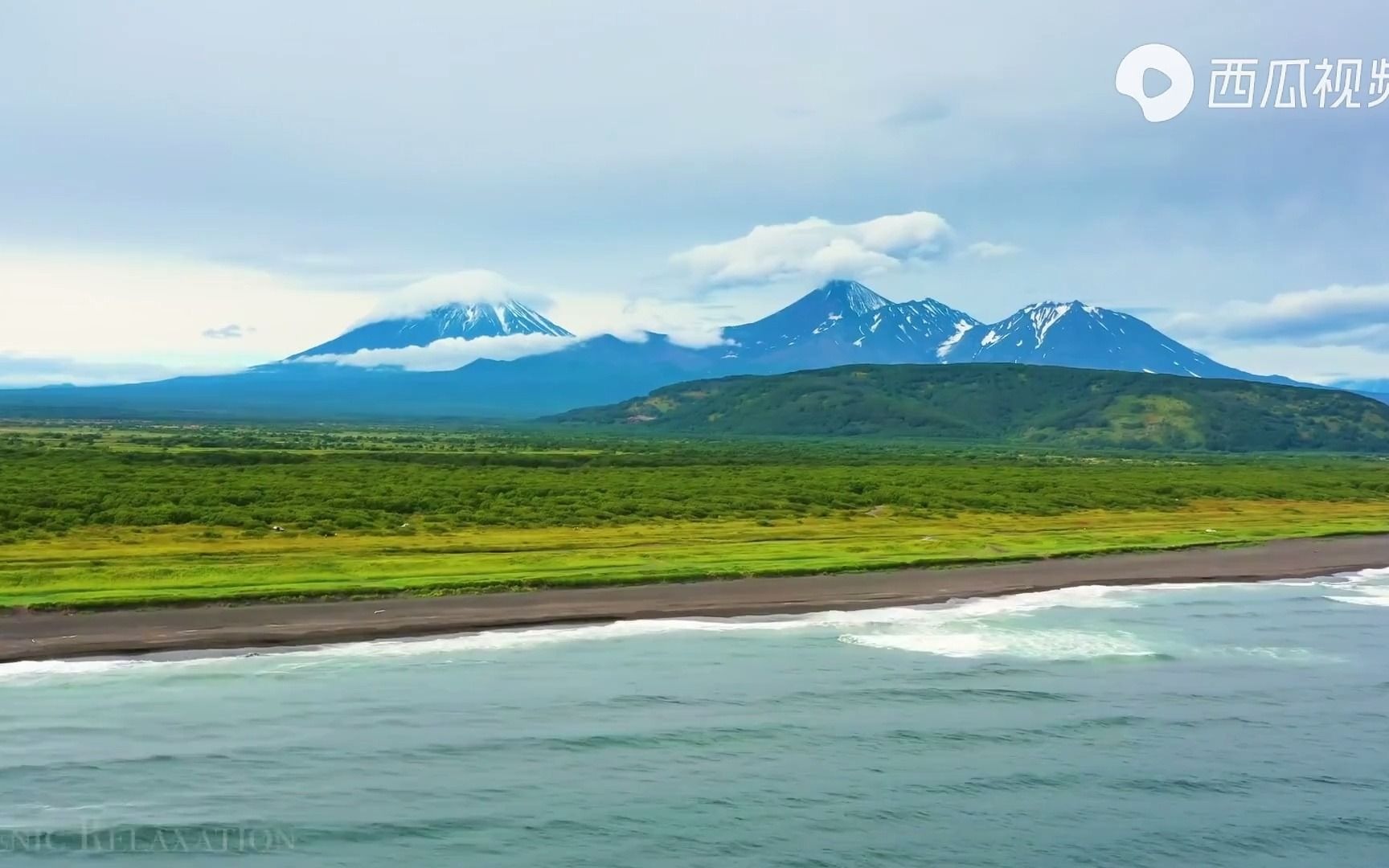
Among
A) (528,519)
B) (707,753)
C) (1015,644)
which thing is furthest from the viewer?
(528,519)

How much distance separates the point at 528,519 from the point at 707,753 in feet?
119

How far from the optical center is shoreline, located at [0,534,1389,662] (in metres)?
31.5

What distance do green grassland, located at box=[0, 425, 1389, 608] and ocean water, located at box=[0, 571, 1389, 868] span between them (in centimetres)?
982

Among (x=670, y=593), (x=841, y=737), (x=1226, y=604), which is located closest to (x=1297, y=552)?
(x=1226, y=604)

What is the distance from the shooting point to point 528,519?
193ft

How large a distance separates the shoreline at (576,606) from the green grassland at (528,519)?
4.28 ft

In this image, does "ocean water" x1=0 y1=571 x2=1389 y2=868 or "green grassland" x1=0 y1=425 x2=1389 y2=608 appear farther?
"green grassland" x1=0 y1=425 x2=1389 y2=608

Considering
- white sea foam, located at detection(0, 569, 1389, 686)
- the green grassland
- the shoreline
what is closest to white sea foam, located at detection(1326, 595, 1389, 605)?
white sea foam, located at detection(0, 569, 1389, 686)

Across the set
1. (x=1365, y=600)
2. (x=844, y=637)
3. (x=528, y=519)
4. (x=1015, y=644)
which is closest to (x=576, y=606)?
(x=844, y=637)

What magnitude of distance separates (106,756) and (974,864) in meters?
16.1

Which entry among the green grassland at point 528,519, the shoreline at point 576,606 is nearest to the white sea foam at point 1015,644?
the shoreline at point 576,606

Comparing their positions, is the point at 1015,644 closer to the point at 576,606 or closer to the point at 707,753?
the point at 576,606

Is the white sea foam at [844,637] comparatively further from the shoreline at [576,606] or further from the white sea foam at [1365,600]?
the shoreline at [576,606]

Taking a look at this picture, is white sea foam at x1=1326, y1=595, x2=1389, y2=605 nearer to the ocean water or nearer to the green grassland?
the ocean water
